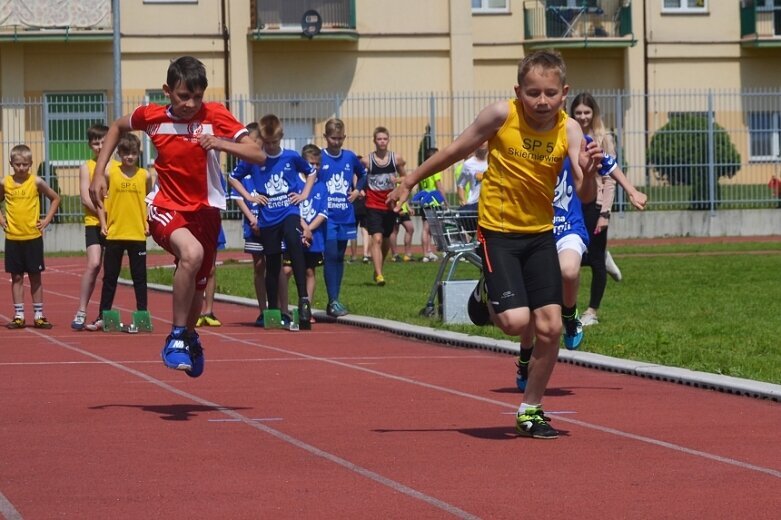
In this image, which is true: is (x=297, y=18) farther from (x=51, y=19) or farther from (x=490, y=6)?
(x=51, y=19)

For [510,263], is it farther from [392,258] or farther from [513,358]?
[392,258]

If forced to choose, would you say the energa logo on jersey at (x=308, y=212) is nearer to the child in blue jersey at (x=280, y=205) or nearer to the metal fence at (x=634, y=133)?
the child in blue jersey at (x=280, y=205)

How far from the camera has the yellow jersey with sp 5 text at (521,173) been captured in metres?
8.25

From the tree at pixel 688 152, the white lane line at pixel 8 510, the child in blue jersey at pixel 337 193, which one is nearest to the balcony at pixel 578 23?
the tree at pixel 688 152

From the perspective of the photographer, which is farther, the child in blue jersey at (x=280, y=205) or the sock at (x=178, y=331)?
the child in blue jersey at (x=280, y=205)

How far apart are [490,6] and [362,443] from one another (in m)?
41.0

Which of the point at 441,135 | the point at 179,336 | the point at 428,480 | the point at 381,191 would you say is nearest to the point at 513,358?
the point at 179,336

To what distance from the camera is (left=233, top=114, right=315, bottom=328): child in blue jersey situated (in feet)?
48.8

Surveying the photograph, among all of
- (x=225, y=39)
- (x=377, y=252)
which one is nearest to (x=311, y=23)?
(x=225, y=39)

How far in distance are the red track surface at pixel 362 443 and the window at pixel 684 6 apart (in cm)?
3816

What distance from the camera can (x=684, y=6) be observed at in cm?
4888

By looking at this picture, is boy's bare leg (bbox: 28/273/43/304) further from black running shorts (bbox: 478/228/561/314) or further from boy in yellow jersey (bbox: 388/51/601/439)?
black running shorts (bbox: 478/228/561/314)

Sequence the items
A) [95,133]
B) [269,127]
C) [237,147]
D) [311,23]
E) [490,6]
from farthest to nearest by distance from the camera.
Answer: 1. [490,6]
2. [311,23]
3. [95,133]
4. [269,127]
5. [237,147]

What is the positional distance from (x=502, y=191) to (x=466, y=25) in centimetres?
3854
